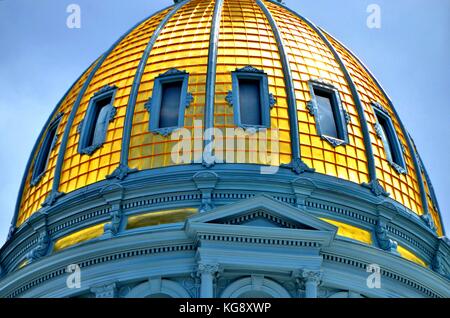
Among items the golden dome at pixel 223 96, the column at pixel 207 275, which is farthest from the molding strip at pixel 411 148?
the column at pixel 207 275

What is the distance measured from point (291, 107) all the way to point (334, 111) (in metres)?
1.89

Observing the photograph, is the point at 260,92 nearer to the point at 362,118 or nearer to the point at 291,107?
the point at 291,107

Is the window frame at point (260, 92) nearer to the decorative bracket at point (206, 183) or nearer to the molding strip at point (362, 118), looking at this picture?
the decorative bracket at point (206, 183)

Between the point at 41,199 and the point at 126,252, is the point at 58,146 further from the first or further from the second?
the point at 126,252

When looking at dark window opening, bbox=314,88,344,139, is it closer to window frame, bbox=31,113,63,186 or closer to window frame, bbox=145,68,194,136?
window frame, bbox=145,68,194,136

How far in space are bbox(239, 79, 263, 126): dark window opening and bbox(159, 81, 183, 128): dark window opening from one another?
1.83 m

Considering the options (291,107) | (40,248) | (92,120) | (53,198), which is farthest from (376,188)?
(40,248)

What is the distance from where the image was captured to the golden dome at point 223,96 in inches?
1423

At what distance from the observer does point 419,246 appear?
121 ft

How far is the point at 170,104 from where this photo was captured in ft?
122

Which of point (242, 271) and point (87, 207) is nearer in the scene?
point (242, 271)

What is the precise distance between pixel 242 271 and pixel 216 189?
130 inches
